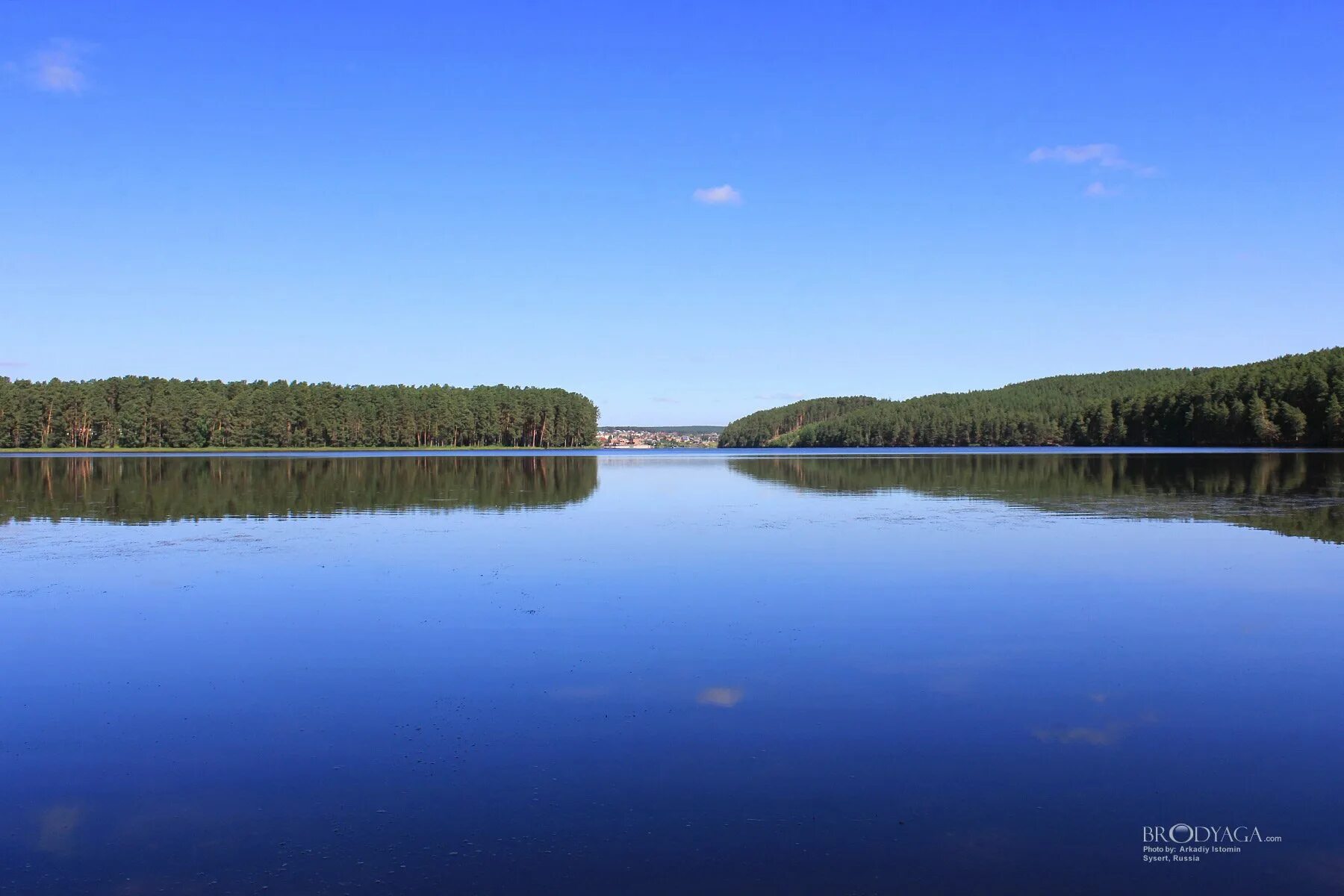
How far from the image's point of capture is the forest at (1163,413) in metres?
112

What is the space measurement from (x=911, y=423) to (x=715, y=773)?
192863 mm

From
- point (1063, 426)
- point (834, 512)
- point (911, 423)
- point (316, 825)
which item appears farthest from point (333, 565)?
point (911, 423)

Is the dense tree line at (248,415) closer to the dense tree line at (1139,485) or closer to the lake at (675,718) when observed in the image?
the dense tree line at (1139,485)

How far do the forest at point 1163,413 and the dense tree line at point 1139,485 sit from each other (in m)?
37.1

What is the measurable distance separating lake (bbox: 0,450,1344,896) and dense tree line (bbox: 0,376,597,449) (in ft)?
423

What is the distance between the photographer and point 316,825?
727 centimetres

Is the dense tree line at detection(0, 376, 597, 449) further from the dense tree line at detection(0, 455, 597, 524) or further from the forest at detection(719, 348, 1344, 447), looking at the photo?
the forest at detection(719, 348, 1344, 447)

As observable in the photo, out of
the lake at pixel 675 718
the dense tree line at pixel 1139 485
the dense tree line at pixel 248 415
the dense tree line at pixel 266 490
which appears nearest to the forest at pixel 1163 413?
the dense tree line at pixel 1139 485

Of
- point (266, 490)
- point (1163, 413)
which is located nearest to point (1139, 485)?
point (266, 490)

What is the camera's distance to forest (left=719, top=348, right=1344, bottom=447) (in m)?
112

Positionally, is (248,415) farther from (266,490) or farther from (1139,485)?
(1139,485)

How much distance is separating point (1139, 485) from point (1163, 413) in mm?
104941

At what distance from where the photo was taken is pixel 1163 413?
5428 inches

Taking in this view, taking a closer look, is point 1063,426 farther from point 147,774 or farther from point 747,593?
point 147,774
